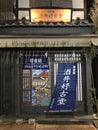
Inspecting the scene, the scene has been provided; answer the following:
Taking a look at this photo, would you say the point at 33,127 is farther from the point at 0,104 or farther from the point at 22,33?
the point at 22,33

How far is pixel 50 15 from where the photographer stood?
18344mm

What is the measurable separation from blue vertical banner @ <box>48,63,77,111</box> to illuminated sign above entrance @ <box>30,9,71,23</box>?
2.28 metres

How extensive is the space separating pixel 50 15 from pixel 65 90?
142 inches

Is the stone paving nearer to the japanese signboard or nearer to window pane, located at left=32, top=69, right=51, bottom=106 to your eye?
window pane, located at left=32, top=69, right=51, bottom=106

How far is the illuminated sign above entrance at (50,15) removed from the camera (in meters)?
18.3

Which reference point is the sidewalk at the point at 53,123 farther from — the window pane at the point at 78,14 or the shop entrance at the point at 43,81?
the window pane at the point at 78,14

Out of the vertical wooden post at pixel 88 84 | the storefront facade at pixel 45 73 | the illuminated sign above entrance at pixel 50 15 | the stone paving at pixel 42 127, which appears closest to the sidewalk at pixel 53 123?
the stone paving at pixel 42 127

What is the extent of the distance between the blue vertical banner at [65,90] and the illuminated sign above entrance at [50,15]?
228cm

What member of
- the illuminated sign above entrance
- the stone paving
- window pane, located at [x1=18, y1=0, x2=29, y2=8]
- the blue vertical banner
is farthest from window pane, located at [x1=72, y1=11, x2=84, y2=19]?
the stone paving

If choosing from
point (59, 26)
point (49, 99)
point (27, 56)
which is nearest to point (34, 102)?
point (49, 99)

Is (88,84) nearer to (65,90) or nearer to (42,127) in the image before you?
(65,90)

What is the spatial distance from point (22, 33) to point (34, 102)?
3.21 metres

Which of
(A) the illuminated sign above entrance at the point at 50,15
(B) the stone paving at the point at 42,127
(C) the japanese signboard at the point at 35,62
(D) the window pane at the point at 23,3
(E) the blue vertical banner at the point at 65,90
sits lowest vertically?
(B) the stone paving at the point at 42,127

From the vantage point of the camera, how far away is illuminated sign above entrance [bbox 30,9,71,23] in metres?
18.3
